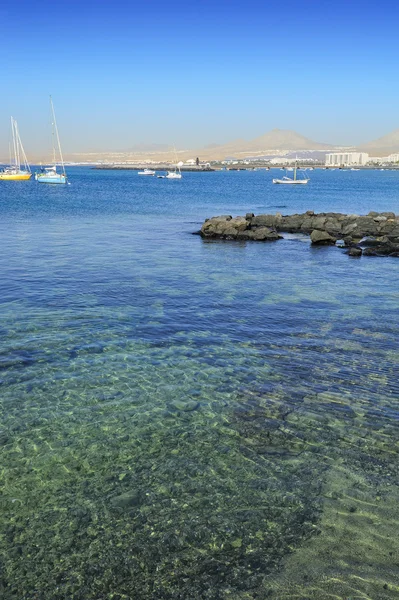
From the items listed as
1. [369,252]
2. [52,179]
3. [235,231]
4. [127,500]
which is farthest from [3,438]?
[52,179]

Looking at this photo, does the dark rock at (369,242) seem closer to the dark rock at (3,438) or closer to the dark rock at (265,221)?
the dark rock at (265,221)

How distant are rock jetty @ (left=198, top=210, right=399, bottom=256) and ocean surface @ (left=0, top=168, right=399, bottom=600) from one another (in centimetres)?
1704

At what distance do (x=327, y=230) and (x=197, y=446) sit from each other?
38757mm

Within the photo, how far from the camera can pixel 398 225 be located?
4531cm

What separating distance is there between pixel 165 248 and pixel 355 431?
27.2 metres

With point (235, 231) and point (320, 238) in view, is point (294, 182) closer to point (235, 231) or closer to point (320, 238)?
point (235, 231)

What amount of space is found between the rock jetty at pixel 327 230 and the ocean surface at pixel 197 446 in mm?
17041

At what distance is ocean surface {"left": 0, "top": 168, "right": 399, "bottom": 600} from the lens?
6992 millimetres

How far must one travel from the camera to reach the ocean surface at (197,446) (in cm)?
699

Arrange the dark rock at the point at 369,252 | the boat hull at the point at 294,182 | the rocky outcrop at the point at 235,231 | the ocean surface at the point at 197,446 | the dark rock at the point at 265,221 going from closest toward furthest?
the ocean surface at the point at 197,446
the dark rock at the point at 369,252
the rocky outcrop at the point at 235,231
the dark rock at the point at 265,221
the boat hull at the point at 294,182

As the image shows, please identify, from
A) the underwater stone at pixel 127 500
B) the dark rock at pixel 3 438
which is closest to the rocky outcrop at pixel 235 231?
the dark rock at pixel 3 438

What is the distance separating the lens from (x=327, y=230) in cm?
4581

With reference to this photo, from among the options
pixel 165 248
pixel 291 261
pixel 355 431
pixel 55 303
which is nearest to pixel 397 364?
pixel 355 431

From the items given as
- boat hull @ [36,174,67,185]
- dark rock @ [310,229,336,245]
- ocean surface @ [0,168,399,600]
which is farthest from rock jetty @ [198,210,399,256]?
boat hull @ [36,174,67,185]
